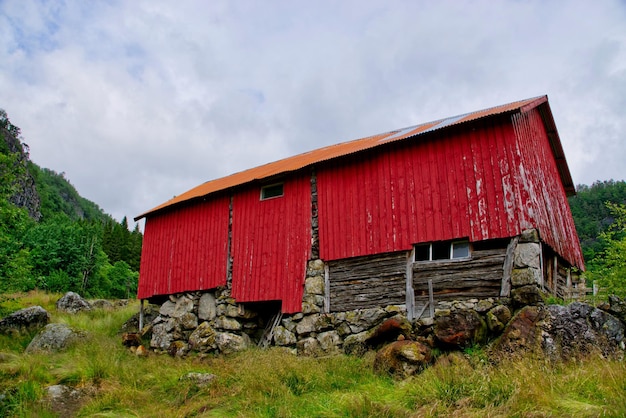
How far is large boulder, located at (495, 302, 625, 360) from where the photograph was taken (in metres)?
8.84

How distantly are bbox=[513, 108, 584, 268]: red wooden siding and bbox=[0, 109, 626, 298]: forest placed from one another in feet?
2.88

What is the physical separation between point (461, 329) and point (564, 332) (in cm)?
196

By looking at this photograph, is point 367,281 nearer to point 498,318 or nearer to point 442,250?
point 442,250

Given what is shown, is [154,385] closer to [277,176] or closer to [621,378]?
[277,176]

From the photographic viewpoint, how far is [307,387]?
30.1 ft

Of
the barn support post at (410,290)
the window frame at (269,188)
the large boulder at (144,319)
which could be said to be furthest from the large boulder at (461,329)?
the large boulder at (144,319)

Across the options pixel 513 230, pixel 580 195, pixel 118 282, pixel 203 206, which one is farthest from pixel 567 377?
pixel 580 195

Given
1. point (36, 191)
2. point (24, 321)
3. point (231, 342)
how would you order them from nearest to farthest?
point (231, 342) → point (24, 321) → point (36, 191)

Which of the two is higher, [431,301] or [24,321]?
[431,301]

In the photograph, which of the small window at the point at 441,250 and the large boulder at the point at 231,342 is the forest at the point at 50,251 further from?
the small window at the point at 441,250

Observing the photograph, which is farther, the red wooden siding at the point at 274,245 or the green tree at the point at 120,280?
the green tree at the point at 120,280

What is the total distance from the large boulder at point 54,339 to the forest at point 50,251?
7.77 ft

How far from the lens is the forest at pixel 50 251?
1639cm

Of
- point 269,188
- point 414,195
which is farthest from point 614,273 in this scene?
point 269,188
